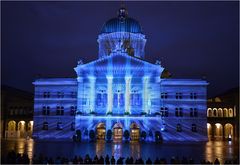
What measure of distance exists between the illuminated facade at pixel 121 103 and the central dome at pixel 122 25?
12.7m

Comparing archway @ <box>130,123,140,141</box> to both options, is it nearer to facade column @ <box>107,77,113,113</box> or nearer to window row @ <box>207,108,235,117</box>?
facade column @ <box>107,77,113,113</box>

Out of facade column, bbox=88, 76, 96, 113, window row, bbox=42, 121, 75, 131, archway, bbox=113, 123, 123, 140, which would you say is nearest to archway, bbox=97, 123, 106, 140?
archway, bbox=113, 123, 123, 140

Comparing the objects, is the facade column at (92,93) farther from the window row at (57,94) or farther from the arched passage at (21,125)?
the arched passage at (21,125)

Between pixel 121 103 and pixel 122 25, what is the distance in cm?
1924

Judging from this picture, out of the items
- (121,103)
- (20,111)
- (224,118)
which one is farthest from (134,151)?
(20,111)

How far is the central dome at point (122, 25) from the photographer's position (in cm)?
7725

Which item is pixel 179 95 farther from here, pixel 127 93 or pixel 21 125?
pixel 21 125

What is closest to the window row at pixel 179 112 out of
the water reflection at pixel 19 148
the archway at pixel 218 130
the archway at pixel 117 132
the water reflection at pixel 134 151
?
the archway at pixel 117 132

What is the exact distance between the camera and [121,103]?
211ft

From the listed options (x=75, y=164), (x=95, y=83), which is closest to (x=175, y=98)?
(x=95, y=83)

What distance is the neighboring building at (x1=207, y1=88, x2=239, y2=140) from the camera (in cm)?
7735

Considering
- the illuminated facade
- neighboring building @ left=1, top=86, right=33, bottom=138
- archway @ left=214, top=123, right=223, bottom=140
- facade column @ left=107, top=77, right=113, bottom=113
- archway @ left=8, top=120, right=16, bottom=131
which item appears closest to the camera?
the illuminated facade

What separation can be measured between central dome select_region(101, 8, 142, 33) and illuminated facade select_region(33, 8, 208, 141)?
12.7 m

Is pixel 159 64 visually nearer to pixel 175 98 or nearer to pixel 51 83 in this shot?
pixel 175 98
